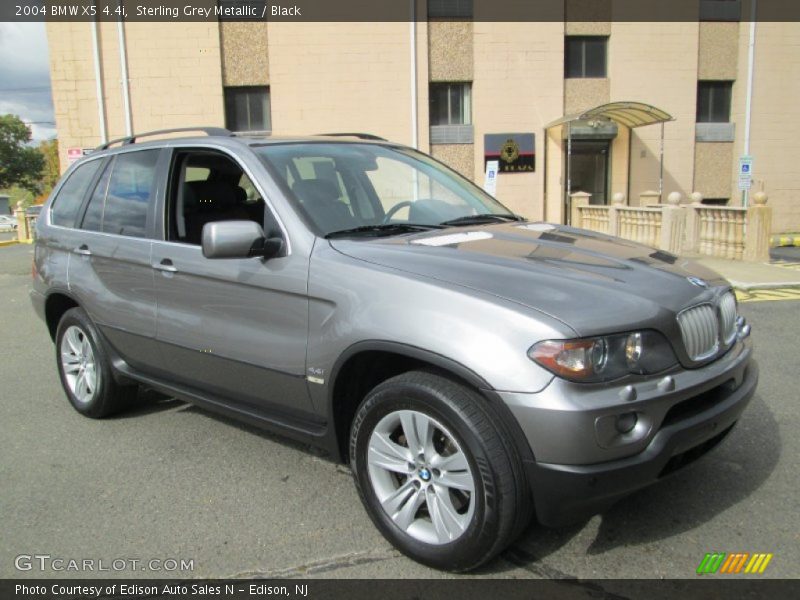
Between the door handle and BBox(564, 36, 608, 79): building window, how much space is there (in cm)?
1960

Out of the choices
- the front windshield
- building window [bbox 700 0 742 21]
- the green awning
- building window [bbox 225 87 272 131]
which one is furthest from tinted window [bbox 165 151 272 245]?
building window [bbox 700 0 742 21]

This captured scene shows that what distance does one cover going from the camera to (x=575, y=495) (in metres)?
2.41

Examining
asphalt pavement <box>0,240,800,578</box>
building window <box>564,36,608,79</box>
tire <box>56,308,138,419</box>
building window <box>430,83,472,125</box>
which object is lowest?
asphalt pavement <box>0,240,800,578</box>

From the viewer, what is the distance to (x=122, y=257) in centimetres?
417

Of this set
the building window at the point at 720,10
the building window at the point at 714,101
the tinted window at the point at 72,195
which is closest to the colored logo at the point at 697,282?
the tinted window at the point at 72,195

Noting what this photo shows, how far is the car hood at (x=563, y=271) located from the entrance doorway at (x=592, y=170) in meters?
19.3

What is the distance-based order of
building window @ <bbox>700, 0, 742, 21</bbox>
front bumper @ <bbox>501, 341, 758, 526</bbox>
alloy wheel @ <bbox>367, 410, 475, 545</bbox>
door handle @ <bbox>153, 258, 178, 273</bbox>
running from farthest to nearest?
1. building window @ <bbox>700, 0, 742, 21</bbox>
2. door handle @ <bbox>153, 258, 178, 273</bbox>
3. alloy wheel @ <bbox>367, 410, 475, 545</bbox>
4. front bumper @ <bbox>501, 341, 758, 526</bbox>

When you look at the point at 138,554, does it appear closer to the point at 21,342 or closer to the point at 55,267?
the point at 55,267

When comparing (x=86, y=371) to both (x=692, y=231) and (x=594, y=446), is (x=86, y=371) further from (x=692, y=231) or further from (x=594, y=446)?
(x=692, y=231)

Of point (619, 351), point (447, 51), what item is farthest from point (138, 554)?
point (447, 51)

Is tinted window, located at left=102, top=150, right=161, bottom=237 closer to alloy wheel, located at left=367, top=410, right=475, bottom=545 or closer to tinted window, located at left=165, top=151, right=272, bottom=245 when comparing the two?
tinted window, located at left=165, top=151, right=272, bottom=245

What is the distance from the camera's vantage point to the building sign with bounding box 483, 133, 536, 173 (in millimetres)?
20750

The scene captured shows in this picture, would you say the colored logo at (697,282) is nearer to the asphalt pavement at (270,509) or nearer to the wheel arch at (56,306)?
the asphalt pavement at (270,509)
